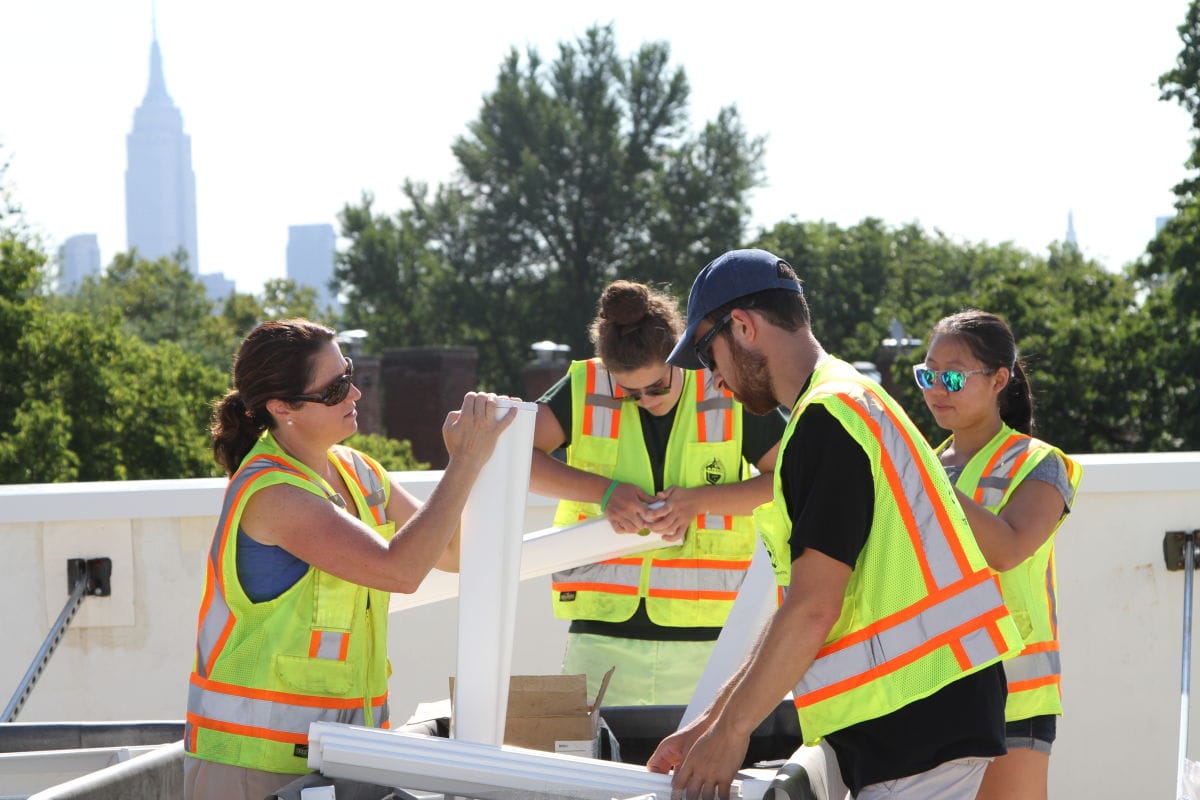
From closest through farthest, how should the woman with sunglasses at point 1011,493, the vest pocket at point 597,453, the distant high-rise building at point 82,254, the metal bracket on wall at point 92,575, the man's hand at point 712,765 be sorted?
the man's hand at point 712,765, the woman with sunglasses at point 1011,493, the vest pocket at point 597,453, the metal bracket on wall at point 92,575, the distant high-rise building at point 82,254

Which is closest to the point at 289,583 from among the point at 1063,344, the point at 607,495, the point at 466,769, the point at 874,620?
the point at 466,769

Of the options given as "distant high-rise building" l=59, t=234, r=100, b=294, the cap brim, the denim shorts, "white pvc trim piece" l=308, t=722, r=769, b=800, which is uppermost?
"distant high-rise building" l=59, t=234, r=100, b=294

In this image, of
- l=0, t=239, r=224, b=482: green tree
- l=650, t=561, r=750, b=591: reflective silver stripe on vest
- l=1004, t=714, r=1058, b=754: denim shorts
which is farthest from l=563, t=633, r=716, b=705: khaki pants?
l=0, t=239, r=224, b=482: green tree

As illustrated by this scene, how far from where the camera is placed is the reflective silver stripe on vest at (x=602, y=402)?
13.1 ft

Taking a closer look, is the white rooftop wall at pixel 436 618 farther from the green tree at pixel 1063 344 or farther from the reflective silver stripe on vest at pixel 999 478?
the green tree at pixel 1063 344

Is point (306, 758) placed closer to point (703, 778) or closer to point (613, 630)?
point (703, 778)

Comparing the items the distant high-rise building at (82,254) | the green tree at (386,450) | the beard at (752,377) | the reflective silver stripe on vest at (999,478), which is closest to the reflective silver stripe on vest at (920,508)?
the beard at (752,377)

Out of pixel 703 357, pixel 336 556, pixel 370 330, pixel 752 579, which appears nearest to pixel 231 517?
pixel 336 556

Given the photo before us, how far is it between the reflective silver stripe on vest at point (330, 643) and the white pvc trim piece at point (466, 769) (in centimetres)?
18

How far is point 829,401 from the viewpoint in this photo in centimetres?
227

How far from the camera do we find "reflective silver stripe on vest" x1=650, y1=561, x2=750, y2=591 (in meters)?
3.90

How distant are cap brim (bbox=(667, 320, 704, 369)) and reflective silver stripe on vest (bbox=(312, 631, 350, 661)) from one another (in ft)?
2.99

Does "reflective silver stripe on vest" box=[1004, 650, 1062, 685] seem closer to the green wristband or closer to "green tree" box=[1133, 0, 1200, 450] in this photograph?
the green wristband

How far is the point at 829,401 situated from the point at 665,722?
4.57 feet
